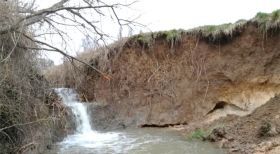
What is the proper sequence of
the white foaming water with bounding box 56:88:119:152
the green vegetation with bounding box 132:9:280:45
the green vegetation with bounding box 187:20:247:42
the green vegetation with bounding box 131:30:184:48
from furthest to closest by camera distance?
the green vegetation with bounding box 131:30:184:48, the green vegetation with bounding box 187:20:247:42, the green vegetation with bounding box 132:9:280:45, the white foaming water with bounding box 56:88:119:152

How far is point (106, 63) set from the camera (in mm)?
14141

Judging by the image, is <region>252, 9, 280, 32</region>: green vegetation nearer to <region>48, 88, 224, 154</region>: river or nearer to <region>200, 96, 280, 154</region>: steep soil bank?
<region>200, 96, 280, 154</region>: steep soil bank

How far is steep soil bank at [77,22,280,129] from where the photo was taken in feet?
39.7

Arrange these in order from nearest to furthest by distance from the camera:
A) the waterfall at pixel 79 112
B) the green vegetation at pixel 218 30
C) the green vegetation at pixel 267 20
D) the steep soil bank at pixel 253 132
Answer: the steep soil bank at pixel 253 132, the green vegetation at pixel 267 20, the green vegetation at pixel 218 30, the waterfall at pixel 79 112

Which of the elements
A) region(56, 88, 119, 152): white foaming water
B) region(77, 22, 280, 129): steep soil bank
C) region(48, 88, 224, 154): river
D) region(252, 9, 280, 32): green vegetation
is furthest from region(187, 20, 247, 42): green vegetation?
region(56, 88, 119, 152): white foaming water

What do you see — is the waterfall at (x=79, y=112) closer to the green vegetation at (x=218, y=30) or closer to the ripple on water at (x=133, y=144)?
the ripple on water at (x=133, y=144)

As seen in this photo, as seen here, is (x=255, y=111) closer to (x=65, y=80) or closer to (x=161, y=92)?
(x=161, y=92)

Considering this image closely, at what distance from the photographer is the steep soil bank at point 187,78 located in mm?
12109

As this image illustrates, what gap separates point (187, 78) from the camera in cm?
1337

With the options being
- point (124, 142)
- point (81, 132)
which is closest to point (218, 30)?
point (124, 142)

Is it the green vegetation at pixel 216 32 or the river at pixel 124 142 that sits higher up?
the green vegetation at pixel 216 32

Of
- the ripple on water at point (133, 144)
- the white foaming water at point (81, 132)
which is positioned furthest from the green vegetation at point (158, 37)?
the ripple on water at point (133, 144)

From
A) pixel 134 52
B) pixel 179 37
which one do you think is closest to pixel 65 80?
pixel 134 52

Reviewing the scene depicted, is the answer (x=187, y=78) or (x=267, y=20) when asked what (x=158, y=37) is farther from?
(x=267, y=20)
